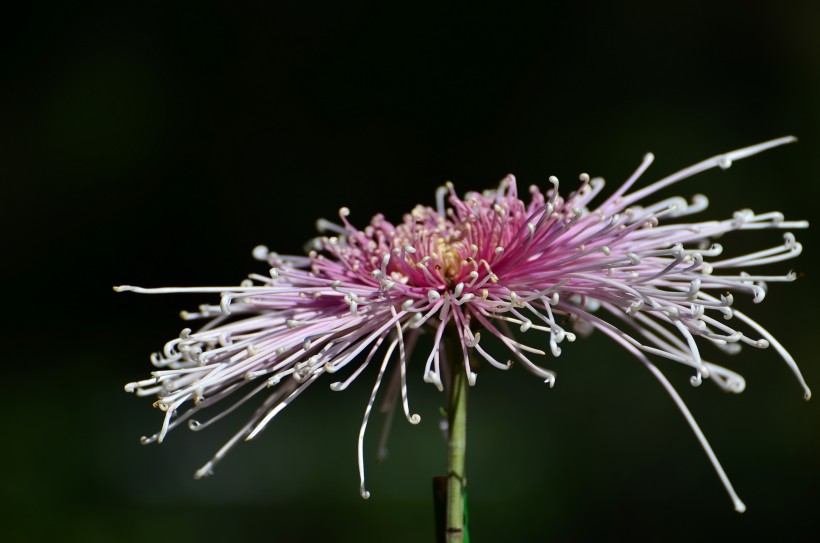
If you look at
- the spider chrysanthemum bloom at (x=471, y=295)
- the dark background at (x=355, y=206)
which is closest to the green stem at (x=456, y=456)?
the spider chrysanthemum bloom at (x=471, y=295)

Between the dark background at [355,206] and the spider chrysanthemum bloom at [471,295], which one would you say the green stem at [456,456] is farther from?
the dark background at [355,206]

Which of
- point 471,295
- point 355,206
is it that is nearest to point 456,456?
point 471,295

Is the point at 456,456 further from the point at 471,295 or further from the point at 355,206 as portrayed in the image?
the point at 355,206

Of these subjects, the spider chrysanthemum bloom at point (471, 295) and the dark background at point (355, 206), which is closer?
the spider chrysanthemum bloom at point (471, 295)

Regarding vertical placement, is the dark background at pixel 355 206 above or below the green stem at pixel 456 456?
above

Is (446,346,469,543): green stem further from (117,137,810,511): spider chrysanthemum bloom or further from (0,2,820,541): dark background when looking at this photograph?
(0,2,820,541): dark background

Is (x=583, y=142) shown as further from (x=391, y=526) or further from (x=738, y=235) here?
(x=391, y=526)

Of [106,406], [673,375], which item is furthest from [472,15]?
[106,406]

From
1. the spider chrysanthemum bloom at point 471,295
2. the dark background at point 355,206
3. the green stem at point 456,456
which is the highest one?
the dark background at point 355,206
